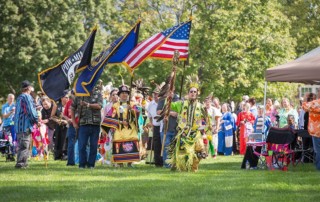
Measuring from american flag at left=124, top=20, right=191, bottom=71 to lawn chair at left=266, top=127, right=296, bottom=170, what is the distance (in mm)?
2483

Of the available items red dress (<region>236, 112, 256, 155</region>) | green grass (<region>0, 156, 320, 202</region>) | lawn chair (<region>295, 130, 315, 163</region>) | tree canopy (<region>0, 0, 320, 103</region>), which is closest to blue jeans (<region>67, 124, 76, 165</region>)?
green grass (<region>0, 156, 320, 202</region>)

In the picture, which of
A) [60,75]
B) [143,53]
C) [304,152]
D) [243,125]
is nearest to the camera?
[143,53]

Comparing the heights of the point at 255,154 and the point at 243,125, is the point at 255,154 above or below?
below

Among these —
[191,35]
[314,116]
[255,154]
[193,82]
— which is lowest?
[255,154]

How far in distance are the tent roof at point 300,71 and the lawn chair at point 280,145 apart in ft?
3.58

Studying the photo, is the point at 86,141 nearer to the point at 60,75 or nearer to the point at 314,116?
the point at 60,75

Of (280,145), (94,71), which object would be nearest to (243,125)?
(280,145)

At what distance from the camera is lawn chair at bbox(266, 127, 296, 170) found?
17.4 meters

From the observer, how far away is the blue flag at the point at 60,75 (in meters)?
17.1

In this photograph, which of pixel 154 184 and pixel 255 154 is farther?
pixel 255 154

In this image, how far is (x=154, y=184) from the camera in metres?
13.3

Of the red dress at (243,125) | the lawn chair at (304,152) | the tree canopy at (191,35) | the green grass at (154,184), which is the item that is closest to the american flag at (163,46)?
the green grass at (154,184)

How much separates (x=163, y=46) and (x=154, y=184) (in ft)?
15.9

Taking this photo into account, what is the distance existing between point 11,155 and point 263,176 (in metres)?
7.72
